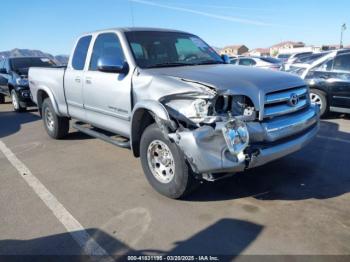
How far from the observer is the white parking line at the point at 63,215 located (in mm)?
3199

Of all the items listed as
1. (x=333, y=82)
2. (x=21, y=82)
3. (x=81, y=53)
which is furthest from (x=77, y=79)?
(x=21, y=82)

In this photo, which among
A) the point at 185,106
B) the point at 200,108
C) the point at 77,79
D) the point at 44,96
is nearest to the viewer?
the point at 200,108

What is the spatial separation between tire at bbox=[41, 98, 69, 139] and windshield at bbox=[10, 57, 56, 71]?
17.9 ft

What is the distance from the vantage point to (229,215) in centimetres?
371

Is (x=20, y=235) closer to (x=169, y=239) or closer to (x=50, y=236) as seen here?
A: (x=50, y=236)

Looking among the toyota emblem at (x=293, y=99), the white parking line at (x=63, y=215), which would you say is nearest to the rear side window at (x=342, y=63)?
the toyota emblem at (x=293, y=99)

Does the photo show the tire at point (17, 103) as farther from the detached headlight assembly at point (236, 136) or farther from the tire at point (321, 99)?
the detached headlight assembly at point (236, 136)

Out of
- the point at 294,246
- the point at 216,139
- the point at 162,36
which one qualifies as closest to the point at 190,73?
the point at 216,139

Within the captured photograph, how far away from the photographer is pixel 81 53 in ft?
19.6

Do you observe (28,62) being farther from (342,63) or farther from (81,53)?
(342,63)

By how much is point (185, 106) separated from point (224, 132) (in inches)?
23.2

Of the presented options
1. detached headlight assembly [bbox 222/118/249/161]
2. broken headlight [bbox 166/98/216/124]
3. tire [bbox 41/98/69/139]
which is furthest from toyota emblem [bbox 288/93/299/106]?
tire [bbox 41/98/69/139]

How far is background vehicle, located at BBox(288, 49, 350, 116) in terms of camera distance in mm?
8117

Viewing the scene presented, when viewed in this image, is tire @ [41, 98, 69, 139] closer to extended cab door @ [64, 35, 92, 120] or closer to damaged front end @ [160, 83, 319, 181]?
extended cab door @ [64, 35, 92, 120]
